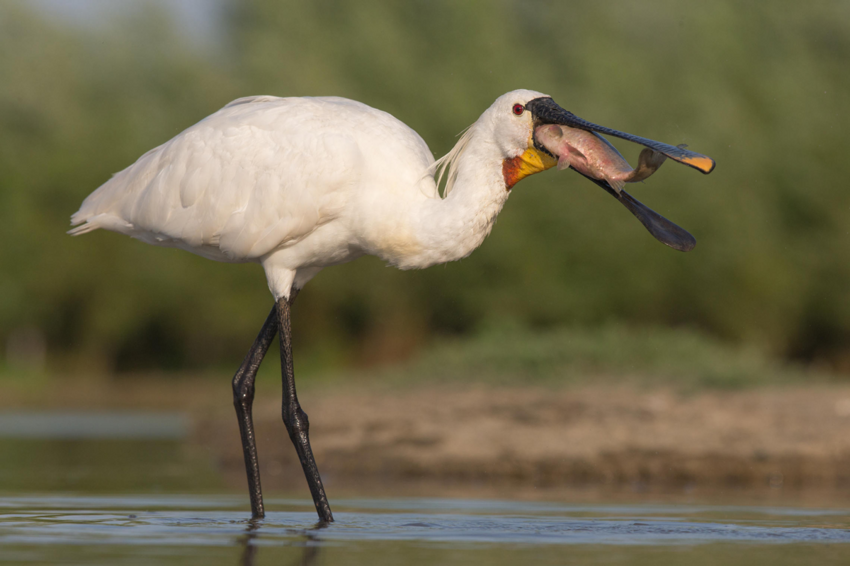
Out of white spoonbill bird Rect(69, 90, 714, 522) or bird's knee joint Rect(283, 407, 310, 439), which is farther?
bird's knee joint Rect(283, 407, 310, 439)

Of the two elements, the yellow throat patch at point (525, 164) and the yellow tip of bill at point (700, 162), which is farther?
the yellow throat patch at point (525, 164)

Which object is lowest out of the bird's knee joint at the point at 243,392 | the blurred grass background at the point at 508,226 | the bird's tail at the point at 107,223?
the bird's knee joint at the point at 243,392

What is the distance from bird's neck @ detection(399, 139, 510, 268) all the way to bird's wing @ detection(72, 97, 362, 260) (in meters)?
0.56

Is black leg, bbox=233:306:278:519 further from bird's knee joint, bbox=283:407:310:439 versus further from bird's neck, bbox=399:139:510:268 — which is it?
bird's neck, bbox=399:139:510:268

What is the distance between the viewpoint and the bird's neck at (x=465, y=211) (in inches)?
299

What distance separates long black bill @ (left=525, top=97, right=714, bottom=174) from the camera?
704 centimetres

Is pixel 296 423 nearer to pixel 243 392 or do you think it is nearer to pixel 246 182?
pixel 243 392

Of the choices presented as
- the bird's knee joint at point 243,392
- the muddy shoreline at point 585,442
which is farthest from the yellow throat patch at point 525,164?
the muddy shoreline at point 585,442

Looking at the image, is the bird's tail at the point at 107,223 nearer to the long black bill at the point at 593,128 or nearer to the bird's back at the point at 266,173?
the bird's back at the point at 266,173

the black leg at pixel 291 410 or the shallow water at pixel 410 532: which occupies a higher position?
the black leg at pixel 291 410

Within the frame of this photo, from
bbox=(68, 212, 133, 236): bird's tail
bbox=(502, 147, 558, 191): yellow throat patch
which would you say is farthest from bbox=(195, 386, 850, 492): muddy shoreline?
bbox=(502, 147, 558, 191): yellow throat patch

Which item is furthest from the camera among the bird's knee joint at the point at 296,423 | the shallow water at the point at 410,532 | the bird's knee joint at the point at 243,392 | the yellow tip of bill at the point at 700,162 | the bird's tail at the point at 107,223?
the bird's tail at the point at 107,223

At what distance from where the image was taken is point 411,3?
135ft

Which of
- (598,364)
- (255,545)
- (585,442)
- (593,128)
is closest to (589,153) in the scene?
(593,128)
